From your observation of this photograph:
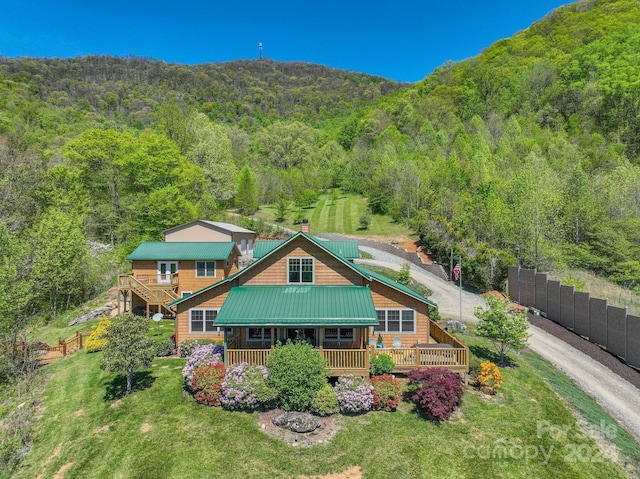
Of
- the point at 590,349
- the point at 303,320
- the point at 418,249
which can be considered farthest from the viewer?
the point at 418,249

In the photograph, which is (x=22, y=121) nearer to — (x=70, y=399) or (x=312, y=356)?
(x=70, y=399)

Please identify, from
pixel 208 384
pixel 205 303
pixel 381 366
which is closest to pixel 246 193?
pixel 205 303

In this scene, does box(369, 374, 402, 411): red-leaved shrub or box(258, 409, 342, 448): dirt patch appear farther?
box(369, 374, 402, 411): red-leaved shrub

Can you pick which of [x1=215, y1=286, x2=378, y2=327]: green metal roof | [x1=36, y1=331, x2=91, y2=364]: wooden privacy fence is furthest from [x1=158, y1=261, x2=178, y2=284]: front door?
[x1=215, y1=286, x2=378, y2=327]: green metal roof

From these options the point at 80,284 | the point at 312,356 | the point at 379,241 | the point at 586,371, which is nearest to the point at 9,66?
the point at 80,284

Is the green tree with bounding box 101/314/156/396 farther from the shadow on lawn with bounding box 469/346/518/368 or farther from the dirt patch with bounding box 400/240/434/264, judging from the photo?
the dirt patch with bounding box 400/240/434/264

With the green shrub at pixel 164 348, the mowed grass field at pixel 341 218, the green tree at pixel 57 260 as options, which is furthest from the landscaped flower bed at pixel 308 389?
the mowed grass field at pixel 341 218

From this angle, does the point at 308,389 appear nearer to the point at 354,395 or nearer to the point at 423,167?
the point at 354,395
